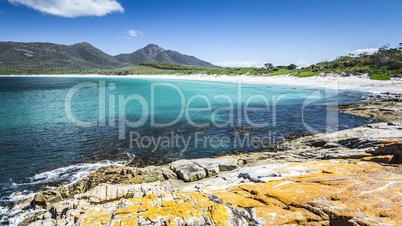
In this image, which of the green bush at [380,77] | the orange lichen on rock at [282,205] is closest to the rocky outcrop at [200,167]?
the orange lichen on rock at [282,205]

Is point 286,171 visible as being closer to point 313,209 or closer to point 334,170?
point 334,170

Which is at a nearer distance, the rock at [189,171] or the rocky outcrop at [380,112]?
the rock at [189,171]

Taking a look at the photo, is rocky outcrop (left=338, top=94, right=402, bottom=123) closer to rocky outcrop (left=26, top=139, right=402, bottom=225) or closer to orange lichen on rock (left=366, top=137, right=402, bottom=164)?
orange lichen on rock (left=366, top=137, right=402, bottom=164)

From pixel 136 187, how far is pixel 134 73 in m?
185

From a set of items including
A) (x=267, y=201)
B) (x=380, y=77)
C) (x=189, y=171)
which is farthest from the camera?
(x=380, y=77)

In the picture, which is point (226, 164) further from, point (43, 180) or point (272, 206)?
point (43, 180)

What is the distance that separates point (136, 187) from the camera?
705 centimetres

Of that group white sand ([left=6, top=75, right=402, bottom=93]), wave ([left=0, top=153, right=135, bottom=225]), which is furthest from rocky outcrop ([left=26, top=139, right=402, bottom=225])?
white sand ([left=6, top=75, right=402, bottom=93])

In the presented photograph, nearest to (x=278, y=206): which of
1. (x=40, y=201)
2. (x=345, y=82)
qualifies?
(x=40, y=201)

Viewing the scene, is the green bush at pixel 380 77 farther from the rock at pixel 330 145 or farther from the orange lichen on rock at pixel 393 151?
the orange lichen on rock at pixel 393 151

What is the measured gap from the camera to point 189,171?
955 centimetres

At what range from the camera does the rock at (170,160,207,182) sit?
9.27 m

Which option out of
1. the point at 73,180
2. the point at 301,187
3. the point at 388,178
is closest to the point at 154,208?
the point at 301,187

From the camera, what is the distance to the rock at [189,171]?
9.27 m
